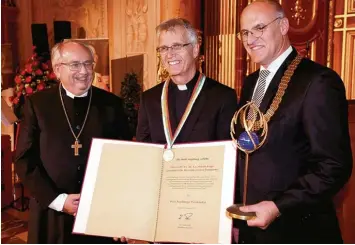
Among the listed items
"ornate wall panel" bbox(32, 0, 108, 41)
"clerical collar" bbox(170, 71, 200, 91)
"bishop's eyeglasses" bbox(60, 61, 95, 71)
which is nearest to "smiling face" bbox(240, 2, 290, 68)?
"clerical collar" bbox(170, 71, 200, 91)

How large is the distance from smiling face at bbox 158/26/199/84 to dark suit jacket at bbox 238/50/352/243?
516 mm

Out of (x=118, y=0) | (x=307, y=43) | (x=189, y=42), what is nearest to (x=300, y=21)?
(x=307, y=43)

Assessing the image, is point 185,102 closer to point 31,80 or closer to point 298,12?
point 31,80

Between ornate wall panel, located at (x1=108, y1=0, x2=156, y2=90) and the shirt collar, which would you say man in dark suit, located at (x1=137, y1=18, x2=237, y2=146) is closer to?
the shirt collar

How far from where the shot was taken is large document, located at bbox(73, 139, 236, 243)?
196 centimetres

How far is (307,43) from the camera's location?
5996mm

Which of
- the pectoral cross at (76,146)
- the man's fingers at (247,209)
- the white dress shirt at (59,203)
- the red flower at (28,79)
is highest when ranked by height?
the red flower at (28,79)

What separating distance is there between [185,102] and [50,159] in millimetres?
855

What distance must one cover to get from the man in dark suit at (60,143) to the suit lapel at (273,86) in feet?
3.26

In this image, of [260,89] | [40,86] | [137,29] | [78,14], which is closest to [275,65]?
[260,89]

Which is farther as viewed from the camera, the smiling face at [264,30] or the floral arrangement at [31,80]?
the floral arrangement at [31,80]

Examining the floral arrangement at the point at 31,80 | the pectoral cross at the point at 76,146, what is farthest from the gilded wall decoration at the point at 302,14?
the pectoral cross at the point at 76,146

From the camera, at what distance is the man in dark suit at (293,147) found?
1.79m

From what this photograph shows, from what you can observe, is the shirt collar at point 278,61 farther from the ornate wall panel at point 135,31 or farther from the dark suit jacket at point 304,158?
the ornate wall panel at point 135,31
